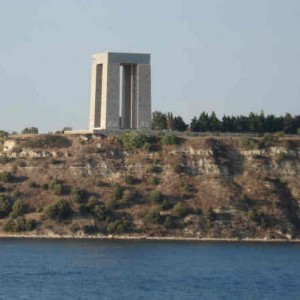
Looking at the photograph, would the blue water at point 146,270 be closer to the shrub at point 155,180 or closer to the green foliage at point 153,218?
the green foliage at point 153,218

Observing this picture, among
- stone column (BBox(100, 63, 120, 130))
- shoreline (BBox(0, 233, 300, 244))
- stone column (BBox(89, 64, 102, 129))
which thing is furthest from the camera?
stone column (BBox(89, 64, 102, 129))

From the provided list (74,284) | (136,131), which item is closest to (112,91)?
(136,131)

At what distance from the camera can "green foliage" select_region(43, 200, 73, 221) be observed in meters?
112

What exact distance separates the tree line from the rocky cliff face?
11.6m

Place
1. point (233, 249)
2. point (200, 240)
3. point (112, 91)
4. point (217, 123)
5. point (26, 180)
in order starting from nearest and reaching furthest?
point (233, 249), point (200, 240), point (26, 180), point (112, 91), point (217, 123)

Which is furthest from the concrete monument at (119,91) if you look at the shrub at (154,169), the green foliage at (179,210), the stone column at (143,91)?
the green foliage at (179,210)

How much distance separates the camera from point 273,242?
112 metres

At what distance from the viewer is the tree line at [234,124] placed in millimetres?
140000

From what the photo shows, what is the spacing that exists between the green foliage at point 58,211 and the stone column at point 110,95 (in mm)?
17746

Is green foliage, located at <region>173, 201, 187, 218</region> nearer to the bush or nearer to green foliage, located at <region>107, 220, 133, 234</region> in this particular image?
green foliage, located at <region>107, 220, 133, 234</region>

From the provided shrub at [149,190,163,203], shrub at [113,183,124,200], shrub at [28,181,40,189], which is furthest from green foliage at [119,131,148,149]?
shrub at [28,181,40,189]

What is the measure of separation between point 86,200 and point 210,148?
1645 centimetres

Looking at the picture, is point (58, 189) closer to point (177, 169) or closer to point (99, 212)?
point (99, 212)

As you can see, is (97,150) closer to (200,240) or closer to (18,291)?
(200,240)
